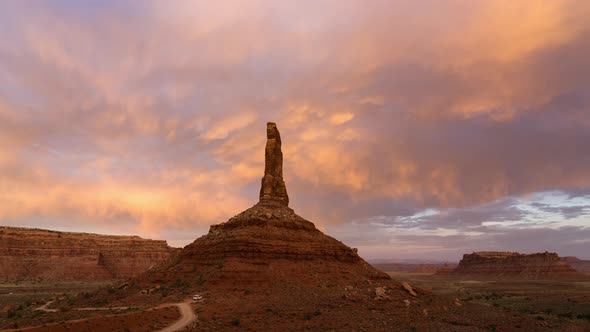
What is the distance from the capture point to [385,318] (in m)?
41.2

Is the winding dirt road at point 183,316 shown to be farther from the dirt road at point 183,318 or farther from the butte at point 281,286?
the butte at point 281,286

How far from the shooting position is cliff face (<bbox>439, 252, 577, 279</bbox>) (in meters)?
164

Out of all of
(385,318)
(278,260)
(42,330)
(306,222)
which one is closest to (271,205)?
(306,222)

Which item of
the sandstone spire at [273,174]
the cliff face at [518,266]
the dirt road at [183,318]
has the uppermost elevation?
the sandstone spire at [273,174]

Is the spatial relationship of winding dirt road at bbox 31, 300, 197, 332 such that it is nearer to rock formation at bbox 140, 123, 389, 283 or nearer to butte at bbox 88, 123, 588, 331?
A: butte at bbox 88, 123, 588, 331

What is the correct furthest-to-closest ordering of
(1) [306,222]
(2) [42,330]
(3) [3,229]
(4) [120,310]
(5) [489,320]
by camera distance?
(3) [3,229] → (1) [306,222] → (5) [489,320] → (4) [120,310] → (2) [42,330]

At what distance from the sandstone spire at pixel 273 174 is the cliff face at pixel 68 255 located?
8472cm

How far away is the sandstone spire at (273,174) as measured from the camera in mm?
59844

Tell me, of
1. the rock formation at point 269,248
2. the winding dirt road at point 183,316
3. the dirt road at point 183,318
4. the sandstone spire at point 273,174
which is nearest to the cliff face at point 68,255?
the rock formation at point 269,248

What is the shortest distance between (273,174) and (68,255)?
307 ft

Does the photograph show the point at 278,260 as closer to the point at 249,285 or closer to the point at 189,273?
the point at 249,285

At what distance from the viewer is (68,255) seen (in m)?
126

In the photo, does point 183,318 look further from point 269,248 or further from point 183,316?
point 269,248

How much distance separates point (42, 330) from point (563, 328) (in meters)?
45.1
